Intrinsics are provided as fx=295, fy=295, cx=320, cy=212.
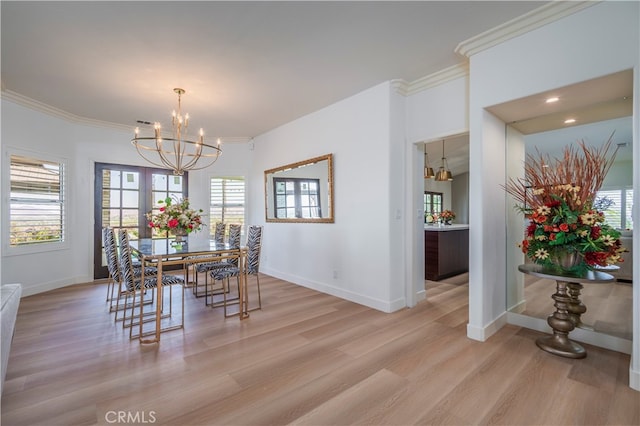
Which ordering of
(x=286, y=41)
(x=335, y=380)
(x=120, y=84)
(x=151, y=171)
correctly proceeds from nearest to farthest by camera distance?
(x=335, y=380) < (x=286, y=41) < (x=120, y=84) < (x=151, y=171)

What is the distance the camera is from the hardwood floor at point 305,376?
1.71 meters

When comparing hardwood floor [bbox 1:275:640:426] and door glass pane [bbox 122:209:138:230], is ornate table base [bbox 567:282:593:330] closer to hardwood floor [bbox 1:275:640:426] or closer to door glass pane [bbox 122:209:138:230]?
hardwood floor [bbox 1:275:640:426]

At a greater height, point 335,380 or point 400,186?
point 400,186

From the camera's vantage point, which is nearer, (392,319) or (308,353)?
(308,353)

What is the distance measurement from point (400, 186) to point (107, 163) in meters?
4.95

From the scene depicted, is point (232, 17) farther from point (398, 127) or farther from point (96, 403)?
point (96, 403)

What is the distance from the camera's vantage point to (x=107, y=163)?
202 inches

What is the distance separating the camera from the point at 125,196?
5.32 metres

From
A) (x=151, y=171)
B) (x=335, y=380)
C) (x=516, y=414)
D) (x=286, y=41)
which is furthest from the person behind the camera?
(x=151, y=171)

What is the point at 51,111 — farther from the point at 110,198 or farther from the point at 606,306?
the point at 606,306

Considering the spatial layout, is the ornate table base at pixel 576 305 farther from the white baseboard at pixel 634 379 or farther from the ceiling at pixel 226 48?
the ceiling at pixel 226 48

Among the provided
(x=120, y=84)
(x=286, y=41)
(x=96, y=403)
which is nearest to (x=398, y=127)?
(x=286, y=41)

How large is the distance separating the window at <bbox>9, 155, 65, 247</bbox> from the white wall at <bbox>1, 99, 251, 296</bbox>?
0.11 meters

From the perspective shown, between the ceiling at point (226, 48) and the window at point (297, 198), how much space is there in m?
1.25
